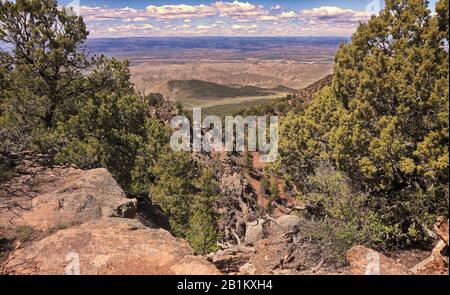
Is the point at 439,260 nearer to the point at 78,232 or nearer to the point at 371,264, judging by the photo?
the point at 371,264

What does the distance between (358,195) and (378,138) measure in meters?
2.01

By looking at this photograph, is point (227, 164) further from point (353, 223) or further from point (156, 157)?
point (353, 223)

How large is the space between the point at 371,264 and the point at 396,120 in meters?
4.49

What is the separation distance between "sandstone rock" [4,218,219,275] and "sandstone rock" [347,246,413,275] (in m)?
3.41

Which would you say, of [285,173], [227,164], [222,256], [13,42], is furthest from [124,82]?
[227,164]

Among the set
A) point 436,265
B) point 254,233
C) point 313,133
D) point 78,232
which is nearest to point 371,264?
point 436,265

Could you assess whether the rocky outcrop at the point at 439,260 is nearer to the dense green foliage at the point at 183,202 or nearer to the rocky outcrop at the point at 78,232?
the rocky outcrop at the point at 78,232

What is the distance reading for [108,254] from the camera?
9.52 meters

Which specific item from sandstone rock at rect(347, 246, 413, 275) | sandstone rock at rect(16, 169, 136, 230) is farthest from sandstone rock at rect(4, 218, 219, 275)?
sandstone rock at rect(347, 246, 413, 275)

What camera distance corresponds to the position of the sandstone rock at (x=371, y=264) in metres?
8.69

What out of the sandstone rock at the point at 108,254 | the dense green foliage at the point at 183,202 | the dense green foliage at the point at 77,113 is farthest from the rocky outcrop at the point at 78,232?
the dense green foliage at the point at 183,202

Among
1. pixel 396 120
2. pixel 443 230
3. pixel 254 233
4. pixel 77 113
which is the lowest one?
pixel 254 233

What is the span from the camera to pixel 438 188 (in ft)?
37.1

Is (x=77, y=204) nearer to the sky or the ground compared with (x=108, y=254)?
nearer to the sky
